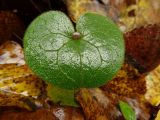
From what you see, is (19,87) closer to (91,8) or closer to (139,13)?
(91,8)

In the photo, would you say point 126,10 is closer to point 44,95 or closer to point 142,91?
point 142,91

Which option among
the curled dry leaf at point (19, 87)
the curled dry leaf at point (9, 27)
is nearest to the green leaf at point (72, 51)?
the curled dry leaf at point (19, 87)

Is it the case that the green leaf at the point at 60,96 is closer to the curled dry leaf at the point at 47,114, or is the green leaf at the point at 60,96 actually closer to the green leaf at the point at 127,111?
the curled dry leaf at the point at 47,114

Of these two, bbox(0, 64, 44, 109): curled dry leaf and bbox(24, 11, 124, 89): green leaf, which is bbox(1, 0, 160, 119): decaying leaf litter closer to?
bbox(0, 64, 44, 109): curled dry leaf

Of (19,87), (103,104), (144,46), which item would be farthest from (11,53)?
(144,46)

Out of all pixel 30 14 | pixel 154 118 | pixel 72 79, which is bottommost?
pixel 154 118

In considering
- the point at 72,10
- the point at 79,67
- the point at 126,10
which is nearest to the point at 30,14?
the point at 72,10
